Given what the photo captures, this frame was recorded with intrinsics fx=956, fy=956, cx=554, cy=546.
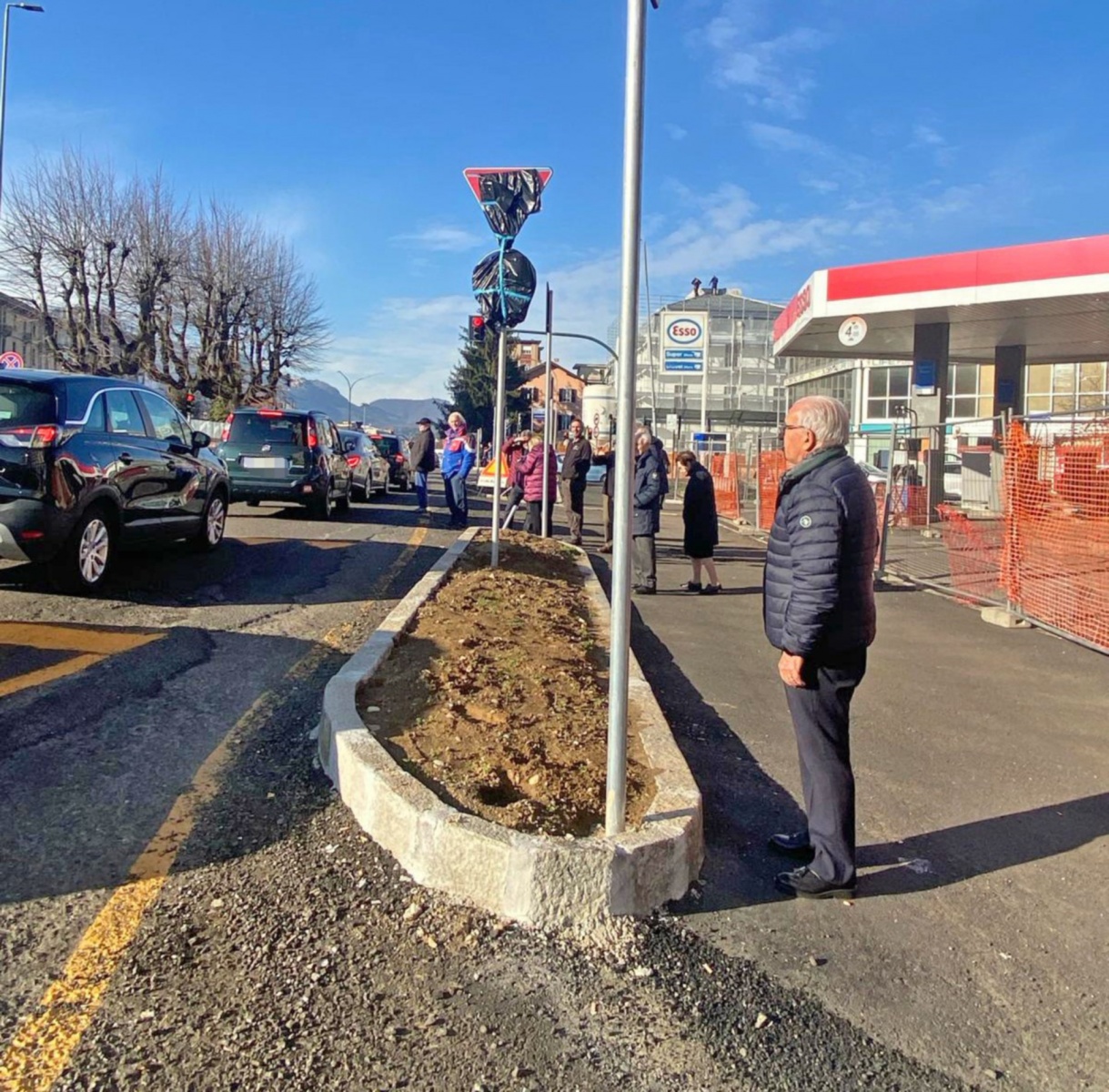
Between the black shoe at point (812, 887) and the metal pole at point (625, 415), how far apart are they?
66 centimetres

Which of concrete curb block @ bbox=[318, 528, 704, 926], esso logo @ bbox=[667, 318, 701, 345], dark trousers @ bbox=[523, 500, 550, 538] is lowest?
concrete curb block @ bbox=[318, 528, 704, 926]

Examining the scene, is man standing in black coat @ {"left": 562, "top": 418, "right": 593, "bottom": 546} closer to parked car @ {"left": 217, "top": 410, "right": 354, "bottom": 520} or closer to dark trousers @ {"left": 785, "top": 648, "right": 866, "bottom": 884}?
parked car @ {"left": 217, "top": 410, "right": 354, "bottom": 520}

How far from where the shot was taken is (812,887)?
3381 millimetres

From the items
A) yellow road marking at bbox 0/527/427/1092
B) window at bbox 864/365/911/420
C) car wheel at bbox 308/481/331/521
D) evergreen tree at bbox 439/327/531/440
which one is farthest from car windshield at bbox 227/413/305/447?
evergreen tree at bbox 439/327/531/440

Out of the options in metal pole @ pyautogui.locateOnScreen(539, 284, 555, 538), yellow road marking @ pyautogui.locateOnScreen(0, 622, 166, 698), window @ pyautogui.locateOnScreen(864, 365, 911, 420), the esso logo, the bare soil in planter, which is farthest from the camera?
window @ pyautogui.locateOnScreen(864, 365, 911, 420)

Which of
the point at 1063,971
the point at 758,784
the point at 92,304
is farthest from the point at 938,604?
the point at 92,304

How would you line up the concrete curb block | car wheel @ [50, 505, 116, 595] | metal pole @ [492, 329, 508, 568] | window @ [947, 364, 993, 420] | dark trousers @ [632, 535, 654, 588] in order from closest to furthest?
the concrete curb block
car wheel @ [50, 505, 116, 595]
metal pole @ [492, 329, 508, 568]
dark trousers @ [632, 535, 654, 588]
window @ [947, 364, 993, 420]

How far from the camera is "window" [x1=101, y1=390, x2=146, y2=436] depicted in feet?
26.3

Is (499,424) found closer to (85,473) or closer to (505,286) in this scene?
(505,286)

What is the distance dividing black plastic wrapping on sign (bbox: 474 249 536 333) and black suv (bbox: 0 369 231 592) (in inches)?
129

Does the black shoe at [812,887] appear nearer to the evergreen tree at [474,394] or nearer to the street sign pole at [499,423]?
the street sign pole at [499,423]

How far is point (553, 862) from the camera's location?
9.90 ft

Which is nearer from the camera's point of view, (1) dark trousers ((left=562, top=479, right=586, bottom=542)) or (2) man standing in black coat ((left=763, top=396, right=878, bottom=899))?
(2) man standing in black coat ((left=763, top=396, right=878, bottom=899))

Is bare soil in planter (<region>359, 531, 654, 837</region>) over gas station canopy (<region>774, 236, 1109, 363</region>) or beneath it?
beneath
